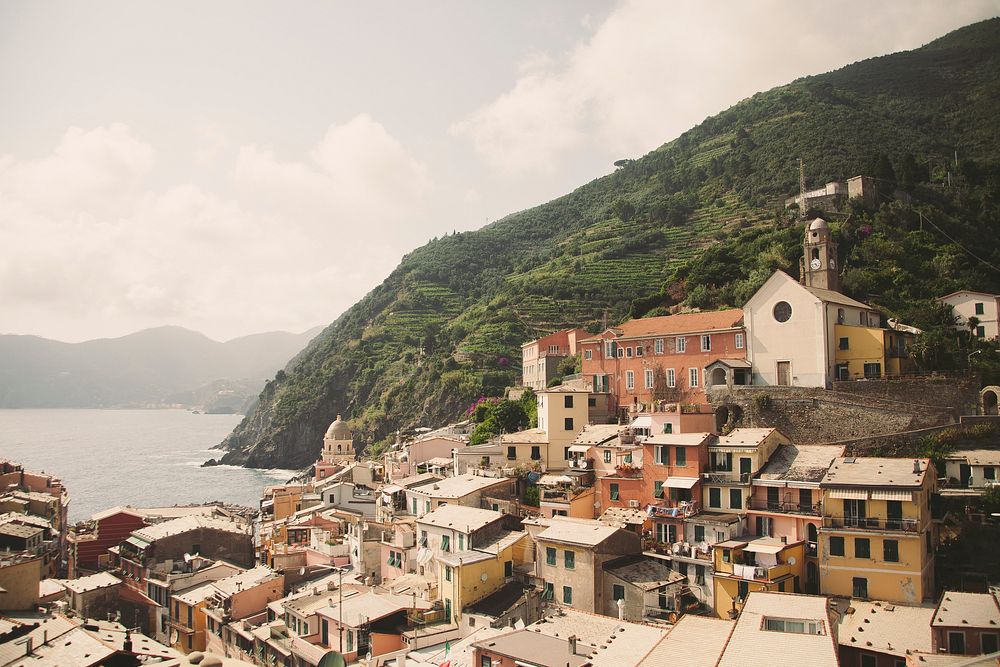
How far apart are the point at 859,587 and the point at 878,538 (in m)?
1.77

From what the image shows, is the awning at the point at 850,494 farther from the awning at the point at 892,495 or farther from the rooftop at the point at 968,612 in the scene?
the rooftop at the point at 968,612

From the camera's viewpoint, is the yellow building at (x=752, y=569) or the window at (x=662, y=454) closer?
the yellow building at (x=752, y=569)

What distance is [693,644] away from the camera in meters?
19.3

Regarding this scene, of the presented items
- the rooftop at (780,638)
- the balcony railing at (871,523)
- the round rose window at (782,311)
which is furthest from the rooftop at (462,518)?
the round rose window at (782,311)

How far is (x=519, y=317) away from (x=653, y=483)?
2545 inches

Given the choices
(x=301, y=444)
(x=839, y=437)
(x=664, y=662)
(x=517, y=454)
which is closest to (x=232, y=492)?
(x=301, y=444)

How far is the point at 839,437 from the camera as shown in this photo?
3488 cm

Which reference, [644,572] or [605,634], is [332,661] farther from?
[644,572]

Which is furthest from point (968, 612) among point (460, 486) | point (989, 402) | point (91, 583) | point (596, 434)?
point (91, 583)

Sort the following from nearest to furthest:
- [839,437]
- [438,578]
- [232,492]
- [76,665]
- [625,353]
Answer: [76,665] < [438,578] < [839,437] < [625,353] < [232,492]

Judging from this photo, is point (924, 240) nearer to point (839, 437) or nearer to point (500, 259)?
point (839, 437)

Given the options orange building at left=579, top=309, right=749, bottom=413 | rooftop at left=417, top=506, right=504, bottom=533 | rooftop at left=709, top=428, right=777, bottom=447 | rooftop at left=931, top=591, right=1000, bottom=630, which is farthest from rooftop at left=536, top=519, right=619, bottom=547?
orange building at left=579, top=309, right=749, bottom=413

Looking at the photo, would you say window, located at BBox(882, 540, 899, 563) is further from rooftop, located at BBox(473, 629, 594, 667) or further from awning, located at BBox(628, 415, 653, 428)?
awning, located at BBox(628, 415, 653, 428)

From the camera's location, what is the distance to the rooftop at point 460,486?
36281 mm
